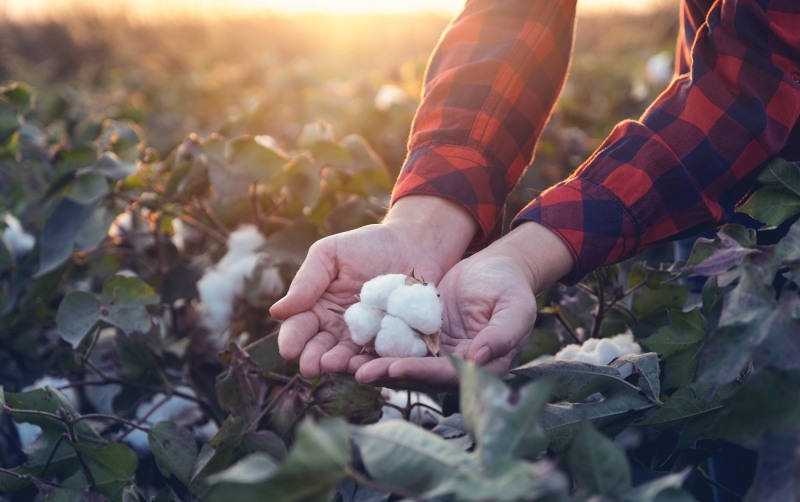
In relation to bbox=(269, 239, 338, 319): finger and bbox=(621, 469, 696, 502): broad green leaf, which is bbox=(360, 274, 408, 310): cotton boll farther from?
bbox=(621, 469, 696, 502): broad green leaf

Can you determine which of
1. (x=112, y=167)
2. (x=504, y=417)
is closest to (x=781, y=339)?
(x=504, y=417)

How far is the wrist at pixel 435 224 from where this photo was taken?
1299mm

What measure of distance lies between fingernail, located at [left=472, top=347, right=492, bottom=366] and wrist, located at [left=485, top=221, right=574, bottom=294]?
0.22 metres

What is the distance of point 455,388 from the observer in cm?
102

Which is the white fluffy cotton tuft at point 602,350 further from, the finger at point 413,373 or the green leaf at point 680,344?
the finger at point 413,373

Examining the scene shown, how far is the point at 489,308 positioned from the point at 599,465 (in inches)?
19.4

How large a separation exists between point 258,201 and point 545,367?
0.93 meters

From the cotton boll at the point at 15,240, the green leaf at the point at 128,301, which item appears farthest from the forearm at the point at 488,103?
the cotton boll at the point at 15,240

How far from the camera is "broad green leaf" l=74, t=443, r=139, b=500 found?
44.0 inches

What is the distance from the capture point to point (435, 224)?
4.32ft

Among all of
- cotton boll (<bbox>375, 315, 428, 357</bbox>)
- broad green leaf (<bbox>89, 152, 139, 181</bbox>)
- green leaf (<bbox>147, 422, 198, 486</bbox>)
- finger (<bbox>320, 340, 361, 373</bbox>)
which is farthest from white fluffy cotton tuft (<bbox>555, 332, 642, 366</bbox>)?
broad green leaf (<bbox>89, 152, 139, 181</bbox>)

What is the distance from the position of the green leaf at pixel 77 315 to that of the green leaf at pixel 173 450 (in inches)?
10.3

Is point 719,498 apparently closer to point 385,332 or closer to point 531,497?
point 385,332

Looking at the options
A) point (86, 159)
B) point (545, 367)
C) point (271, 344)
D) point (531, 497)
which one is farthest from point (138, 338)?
point (531, 497)
